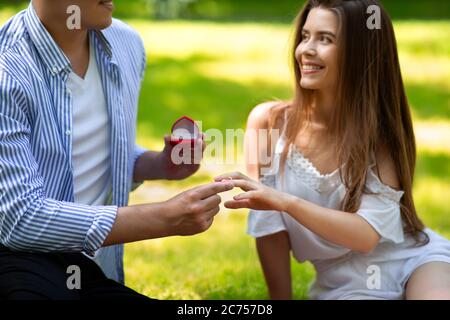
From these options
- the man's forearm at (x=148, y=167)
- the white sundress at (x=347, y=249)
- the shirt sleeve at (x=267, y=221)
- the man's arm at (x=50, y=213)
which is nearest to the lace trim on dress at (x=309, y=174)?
the white sundress at (x=347, y=249)

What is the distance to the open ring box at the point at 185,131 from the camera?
2.66 meters

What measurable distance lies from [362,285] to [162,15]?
929 centimetres

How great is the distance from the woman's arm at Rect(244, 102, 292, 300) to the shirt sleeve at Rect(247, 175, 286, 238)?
5cm

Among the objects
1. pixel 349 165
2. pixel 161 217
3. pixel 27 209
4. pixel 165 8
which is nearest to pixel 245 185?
pixel 161 217

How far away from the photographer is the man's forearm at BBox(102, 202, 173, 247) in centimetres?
236

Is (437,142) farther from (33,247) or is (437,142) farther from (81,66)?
(33,247)

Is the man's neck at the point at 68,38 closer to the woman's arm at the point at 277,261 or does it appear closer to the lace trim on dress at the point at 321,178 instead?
the lace trim on dress at the point at 321,178

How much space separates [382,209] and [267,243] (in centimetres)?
49

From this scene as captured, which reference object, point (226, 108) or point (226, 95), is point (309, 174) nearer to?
point (226, 108)

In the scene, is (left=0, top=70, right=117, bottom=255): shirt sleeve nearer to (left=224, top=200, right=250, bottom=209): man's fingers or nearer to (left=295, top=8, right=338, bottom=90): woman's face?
(left=224, top=200, right=250, bottom=209): man's fingers
